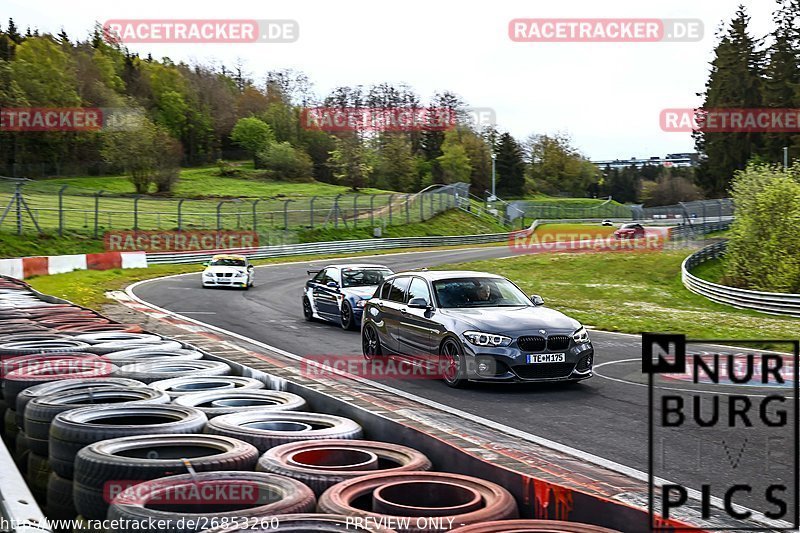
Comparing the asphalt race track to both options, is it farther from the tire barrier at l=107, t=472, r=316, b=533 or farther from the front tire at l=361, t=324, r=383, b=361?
the tire barrier at l=107, t=472, r=316, b=533

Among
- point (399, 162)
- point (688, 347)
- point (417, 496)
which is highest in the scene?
point (399, 162)

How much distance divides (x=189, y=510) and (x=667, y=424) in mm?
5922

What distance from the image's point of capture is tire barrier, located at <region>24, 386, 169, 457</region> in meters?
5.71

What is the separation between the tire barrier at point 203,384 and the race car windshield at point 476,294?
455 centimetres

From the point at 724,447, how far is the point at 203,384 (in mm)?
4817

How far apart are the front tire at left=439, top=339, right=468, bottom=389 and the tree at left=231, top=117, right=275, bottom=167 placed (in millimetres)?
107466

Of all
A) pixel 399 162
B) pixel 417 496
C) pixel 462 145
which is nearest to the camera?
pixel 417 496

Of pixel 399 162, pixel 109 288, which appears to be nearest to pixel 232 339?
pixel 109 288

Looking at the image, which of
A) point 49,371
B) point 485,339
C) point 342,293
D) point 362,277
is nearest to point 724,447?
point 485,339

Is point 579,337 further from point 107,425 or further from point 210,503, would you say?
point 210,503

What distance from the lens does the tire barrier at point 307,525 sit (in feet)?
11.9

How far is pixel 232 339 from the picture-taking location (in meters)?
15.4

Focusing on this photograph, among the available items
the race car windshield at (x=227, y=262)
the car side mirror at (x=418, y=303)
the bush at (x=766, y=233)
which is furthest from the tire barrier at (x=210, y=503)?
the race car windshield at (x=227, y=262)

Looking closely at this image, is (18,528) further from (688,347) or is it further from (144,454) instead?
(688,347)
